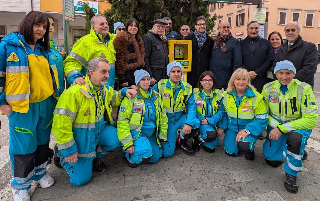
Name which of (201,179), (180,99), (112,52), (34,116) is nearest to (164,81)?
(180,99)

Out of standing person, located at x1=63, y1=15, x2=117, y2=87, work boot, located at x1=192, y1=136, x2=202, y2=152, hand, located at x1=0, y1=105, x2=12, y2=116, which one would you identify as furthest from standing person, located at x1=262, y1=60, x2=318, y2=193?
hand, located at x1=0, y1=105, x2=12, y2=116

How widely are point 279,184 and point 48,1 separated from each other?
13.2 metres

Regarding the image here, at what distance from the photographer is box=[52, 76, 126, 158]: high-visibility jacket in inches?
96.7

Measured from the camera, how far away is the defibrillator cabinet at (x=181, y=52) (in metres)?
4.60

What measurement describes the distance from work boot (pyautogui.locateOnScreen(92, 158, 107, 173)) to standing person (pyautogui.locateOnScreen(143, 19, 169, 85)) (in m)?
1.63

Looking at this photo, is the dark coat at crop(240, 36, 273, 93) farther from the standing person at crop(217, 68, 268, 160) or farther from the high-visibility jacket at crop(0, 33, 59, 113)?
the high-visibility jacket at crop(0, 33, 59, 113)

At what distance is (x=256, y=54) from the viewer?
4211 millimetres

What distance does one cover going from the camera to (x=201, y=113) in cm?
378

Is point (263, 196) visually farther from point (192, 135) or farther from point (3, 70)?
point (3, 70)

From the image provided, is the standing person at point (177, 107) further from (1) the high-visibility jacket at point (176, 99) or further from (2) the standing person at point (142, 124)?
(2) the standing person at point (142, 124)

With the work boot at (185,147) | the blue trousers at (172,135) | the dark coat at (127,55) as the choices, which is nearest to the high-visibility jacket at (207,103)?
the blue trousers at (172,135)

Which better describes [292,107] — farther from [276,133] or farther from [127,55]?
[127,55]

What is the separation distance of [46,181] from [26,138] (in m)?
0.65

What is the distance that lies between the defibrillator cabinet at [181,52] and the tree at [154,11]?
75.6 inches
